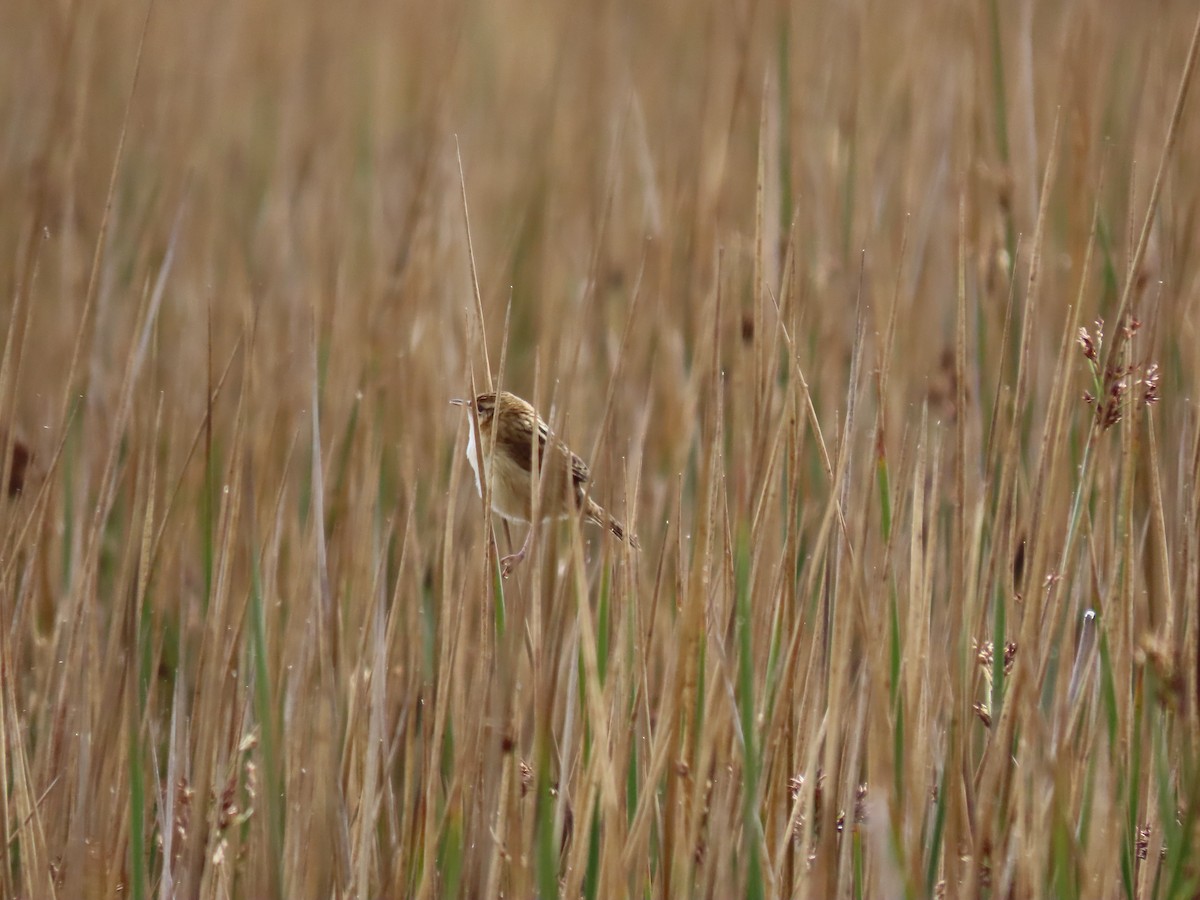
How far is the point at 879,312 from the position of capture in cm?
263

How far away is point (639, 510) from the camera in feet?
7.39

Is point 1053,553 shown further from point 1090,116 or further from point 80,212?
point 80,212

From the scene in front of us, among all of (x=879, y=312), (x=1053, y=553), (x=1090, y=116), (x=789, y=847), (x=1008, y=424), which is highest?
(x=1090, y=116)

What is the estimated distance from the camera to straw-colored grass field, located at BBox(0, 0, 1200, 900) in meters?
1.49

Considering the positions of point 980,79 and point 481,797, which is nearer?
point 481,797

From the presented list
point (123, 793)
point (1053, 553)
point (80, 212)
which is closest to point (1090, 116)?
point (1053, 553)

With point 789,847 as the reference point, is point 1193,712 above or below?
above

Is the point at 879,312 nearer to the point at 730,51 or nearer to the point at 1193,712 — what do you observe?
the point at 1193,712

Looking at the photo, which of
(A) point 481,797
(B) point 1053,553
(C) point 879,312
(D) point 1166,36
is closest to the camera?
(A) point 481,797

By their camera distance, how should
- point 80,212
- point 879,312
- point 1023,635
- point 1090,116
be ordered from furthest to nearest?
point 80,212 < point 879,312 < point 1090,116 < point 1023,635

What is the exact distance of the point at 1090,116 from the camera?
7.70 ft

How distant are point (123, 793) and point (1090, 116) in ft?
6.49

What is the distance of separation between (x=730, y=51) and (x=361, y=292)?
4.99 feet

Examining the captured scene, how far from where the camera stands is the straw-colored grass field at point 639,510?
1490mm
